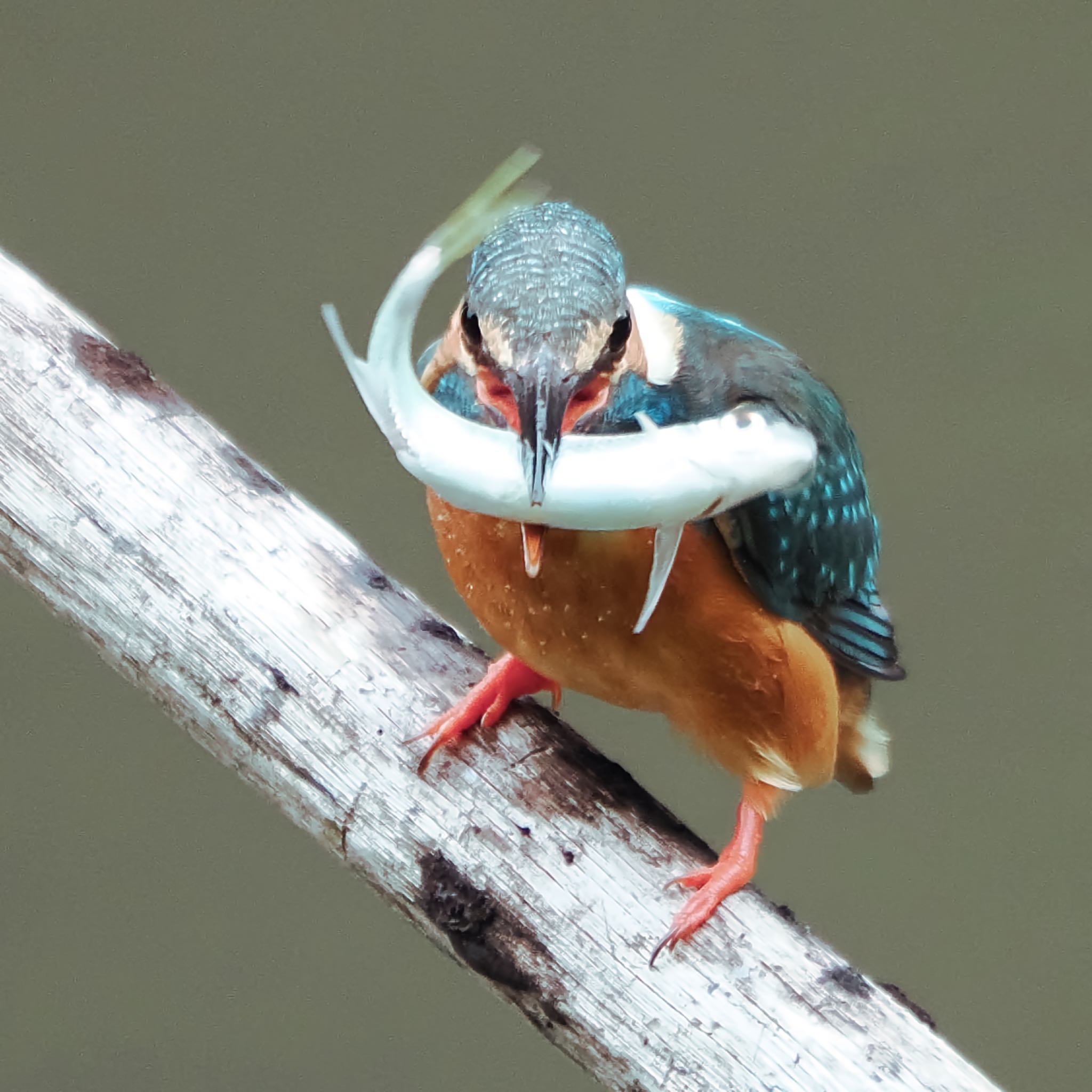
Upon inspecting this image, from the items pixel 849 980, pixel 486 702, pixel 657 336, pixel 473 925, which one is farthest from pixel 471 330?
pixel 849 980

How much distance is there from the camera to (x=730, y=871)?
1.83 metres

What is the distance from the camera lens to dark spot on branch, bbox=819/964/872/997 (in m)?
1.68

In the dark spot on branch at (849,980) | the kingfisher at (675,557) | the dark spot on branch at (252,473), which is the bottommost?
the dark spot on branch at (252,473)

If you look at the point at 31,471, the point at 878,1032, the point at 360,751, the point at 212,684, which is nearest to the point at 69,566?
the point at 31,471

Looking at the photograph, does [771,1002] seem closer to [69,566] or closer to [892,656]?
[892,656]

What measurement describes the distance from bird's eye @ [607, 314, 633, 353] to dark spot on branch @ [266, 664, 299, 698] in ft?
2.46

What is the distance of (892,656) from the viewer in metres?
2.11

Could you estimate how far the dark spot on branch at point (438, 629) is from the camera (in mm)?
2045

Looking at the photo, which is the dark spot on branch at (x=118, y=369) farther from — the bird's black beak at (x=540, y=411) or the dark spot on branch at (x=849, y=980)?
the dark spot on branch at (x=849, y=980)

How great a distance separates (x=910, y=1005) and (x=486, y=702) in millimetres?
712

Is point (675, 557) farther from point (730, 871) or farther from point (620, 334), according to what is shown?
point (730, 871)

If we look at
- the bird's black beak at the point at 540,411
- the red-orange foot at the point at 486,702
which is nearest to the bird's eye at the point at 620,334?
the bird's black beak at the point at 540,411

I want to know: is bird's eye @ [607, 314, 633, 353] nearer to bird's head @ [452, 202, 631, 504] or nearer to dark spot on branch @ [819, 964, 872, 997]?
bird's head @ [452, 202, 631, 504]

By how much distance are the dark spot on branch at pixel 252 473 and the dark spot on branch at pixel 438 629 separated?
304 mm
